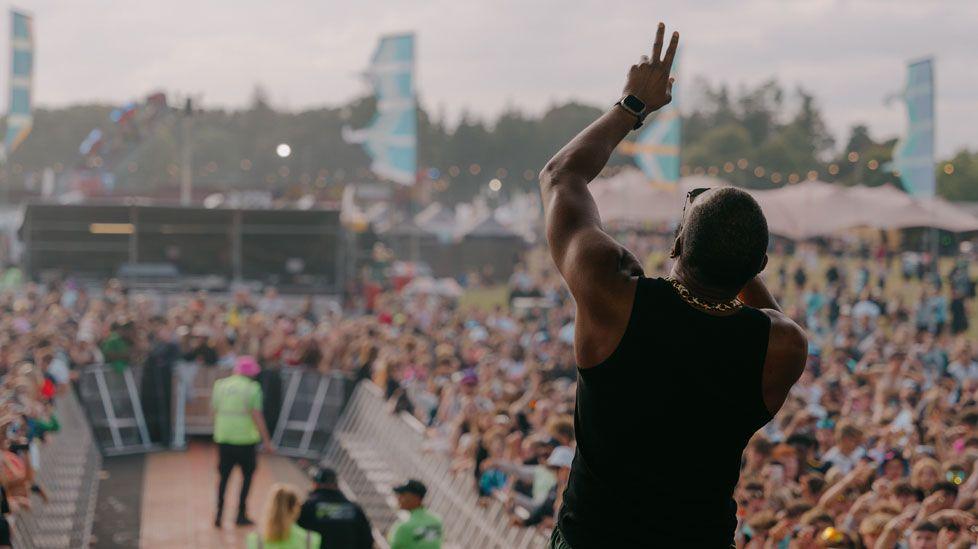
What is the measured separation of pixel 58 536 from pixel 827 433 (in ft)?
22.7

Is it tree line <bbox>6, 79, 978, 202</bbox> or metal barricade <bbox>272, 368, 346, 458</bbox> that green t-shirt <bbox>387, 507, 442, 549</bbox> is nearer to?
metal barricade <bbox>272, 368, 346, 458</bbox>

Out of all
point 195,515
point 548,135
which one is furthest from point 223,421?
point 548,135

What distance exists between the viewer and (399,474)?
13.4 m

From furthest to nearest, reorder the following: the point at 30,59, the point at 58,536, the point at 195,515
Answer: the point at 30,59, the point at 195,515, the point at 58,536

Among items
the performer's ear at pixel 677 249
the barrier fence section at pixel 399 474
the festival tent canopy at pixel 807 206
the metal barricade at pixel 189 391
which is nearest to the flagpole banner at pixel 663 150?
the festival tent canopy at pixel 807 206

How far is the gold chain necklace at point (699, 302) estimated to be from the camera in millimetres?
2613

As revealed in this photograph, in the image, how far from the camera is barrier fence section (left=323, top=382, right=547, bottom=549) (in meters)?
9.50

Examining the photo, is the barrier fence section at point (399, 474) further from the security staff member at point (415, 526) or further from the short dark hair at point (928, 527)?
the short dark hair at point (928, 527)

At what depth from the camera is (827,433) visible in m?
10.1

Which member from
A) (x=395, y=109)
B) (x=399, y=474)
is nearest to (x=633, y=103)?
(x=399, y=474)

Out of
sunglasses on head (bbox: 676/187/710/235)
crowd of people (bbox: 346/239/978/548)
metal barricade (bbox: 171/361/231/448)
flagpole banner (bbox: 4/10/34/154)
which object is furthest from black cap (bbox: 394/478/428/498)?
flagpole banner (bbox: 4/10/34/154)

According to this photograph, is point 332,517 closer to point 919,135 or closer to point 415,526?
point 415,526

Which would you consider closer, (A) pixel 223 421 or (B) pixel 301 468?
(A) pixel 223 421

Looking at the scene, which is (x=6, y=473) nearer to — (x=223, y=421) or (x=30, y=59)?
(x=223, y=421)
